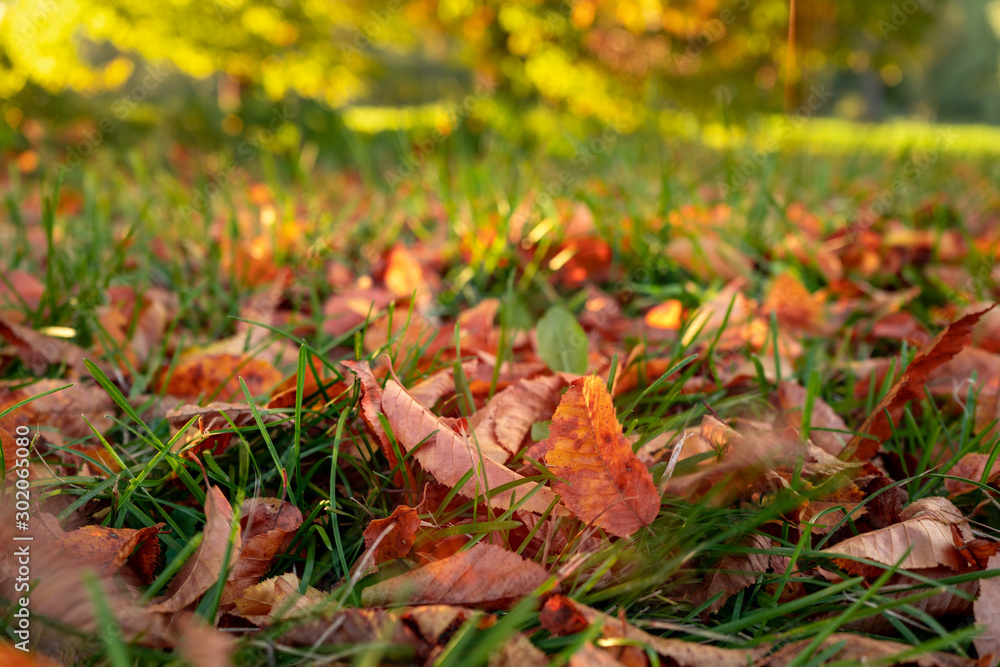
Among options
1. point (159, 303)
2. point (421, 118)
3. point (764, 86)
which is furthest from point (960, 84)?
point (159, 303)

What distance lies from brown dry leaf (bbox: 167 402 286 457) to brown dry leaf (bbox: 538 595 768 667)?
46cm

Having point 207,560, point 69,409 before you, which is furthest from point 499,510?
point 69,409

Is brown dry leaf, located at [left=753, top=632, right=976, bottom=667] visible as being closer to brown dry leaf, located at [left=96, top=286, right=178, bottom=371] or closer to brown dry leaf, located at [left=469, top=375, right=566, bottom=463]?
brown dry leaf, located at [left=469, top=375, right=566, bottom=463]

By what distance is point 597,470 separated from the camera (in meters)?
0.78

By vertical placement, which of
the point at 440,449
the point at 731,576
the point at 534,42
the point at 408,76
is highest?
the point at 534,42

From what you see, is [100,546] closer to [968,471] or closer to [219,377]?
[219,377]

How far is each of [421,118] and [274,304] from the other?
2927mm

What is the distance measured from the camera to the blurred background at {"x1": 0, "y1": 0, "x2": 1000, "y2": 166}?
15.0 ft

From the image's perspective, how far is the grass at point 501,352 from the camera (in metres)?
0.75

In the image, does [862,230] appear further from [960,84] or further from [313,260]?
[960,84]

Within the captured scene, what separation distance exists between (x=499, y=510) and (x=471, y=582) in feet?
0.51

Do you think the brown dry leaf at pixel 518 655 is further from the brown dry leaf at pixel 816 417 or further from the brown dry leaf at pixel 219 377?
the brown dry leaf at pixel 219 377

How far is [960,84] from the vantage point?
41.1m

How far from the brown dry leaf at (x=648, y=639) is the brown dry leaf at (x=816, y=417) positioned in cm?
44
